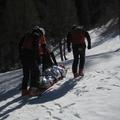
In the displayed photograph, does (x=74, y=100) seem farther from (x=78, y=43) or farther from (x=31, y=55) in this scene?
(x=78, y=43)

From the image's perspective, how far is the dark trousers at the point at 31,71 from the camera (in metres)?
11.7

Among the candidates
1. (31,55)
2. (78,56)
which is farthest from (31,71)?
(78,56)

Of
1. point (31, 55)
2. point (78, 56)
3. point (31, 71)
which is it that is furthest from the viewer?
point (78, 56)

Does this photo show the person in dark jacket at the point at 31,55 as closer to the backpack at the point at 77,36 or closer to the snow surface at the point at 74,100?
the snow surface at the point at 74,100

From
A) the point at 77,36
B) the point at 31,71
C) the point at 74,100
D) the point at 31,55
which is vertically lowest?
the point at 74,100

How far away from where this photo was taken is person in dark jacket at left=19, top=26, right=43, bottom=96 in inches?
453

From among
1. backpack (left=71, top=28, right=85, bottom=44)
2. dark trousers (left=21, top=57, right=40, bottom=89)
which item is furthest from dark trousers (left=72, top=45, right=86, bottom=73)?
dark trousers (left=21, top=57, right=40, bottom=89)

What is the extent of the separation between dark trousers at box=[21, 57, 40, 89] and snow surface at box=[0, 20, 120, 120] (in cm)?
38

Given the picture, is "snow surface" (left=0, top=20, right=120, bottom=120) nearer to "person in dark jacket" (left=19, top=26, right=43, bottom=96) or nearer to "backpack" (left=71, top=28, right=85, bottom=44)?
"person in dark jacket" (left=19, top=26, right=43, bottom=96)

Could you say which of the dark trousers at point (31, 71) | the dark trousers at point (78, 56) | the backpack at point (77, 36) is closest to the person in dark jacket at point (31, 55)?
the dark trousers at point (31, 71)

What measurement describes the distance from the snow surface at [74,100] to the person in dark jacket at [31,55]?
0.45 meters

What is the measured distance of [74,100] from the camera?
35.6 feet

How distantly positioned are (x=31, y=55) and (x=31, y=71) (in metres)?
0.46

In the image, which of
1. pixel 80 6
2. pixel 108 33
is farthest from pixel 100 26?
pixel 80 6
